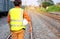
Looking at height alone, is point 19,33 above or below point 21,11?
below

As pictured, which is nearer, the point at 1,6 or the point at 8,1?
the point at 1,6

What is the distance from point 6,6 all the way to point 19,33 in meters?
27.8

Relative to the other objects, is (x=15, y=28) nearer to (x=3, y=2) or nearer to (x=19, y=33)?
(x=19, y=33)

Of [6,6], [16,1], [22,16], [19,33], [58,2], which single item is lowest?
[58,2]

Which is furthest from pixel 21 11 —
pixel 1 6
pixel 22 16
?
pixel 1 6

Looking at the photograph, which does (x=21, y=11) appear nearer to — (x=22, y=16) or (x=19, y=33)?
(x=22, y=16)

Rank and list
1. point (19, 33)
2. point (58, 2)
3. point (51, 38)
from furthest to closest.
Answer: point (58, 2) < point (51, 38) < point (19, 33)

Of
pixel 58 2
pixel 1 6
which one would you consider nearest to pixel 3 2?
pixel 1 6

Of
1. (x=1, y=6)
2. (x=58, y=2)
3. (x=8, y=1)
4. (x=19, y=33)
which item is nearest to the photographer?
(x=19, y=33)

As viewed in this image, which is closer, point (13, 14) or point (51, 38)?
point (13, 14)

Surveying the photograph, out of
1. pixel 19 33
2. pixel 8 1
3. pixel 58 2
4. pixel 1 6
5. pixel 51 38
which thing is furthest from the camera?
pixel 58 2

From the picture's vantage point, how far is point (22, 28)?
679 centimetres

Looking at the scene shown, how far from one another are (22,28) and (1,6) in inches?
1023

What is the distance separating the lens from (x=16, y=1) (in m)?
6.71
